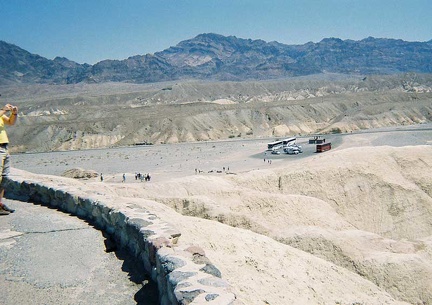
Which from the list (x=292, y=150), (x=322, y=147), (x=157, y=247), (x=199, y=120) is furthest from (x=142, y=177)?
(x=199, y=120)

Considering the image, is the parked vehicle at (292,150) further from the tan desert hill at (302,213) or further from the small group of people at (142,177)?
the small group of people at (142,177)

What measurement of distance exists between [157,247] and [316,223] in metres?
11.5

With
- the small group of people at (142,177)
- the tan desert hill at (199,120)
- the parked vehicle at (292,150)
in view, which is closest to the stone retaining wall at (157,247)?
the small group of people at (142,177)

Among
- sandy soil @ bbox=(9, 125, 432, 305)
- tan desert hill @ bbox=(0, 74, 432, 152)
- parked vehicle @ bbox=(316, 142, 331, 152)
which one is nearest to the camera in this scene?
sandy soil @ bbox=(9, 125, 432, 305)

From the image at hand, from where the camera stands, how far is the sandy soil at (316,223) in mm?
7484

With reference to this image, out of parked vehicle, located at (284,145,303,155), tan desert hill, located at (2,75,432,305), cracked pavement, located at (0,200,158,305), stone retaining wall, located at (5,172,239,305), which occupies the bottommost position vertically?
parked vehicle, located at (284,145,303,155)

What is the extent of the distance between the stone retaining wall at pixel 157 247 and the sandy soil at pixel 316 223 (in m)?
0.79

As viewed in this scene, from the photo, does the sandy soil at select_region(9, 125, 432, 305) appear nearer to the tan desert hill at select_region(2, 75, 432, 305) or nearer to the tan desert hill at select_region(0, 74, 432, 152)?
the tan desert hill at select_region(2, 75, 432, 305)

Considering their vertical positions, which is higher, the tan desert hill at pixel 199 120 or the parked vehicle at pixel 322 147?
the tan desert hill at pixel 199 120

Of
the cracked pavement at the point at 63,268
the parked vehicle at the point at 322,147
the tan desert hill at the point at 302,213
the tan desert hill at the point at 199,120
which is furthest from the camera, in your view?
the tan desert hill at the point at 199,120

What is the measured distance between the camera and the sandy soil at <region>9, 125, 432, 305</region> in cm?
748

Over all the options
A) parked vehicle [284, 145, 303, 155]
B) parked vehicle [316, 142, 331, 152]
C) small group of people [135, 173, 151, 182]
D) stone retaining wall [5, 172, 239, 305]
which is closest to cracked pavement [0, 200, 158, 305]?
stone retaining wall [5, 172, 239, 305]

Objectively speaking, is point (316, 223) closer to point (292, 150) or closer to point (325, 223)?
point (325, 223)

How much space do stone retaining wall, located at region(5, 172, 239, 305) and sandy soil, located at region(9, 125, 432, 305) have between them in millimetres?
791
